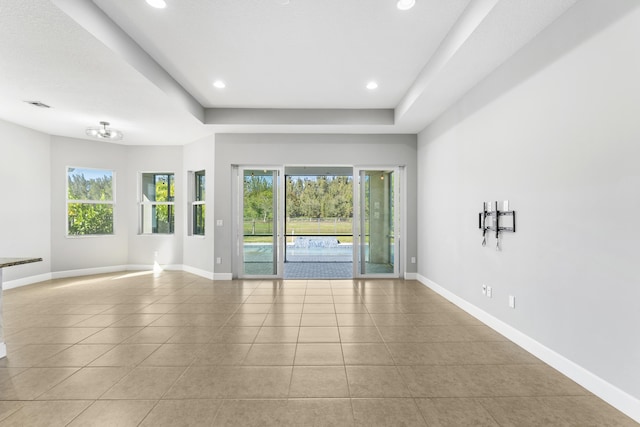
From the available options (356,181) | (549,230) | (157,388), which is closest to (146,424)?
(157,388)

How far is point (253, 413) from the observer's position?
2.01 m

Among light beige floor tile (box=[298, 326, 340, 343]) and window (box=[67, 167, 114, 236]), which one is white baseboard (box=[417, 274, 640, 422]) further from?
window (box=[67, 167, 114, 236])

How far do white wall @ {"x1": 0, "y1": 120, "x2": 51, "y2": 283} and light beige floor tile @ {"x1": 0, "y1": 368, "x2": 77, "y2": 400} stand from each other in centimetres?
400

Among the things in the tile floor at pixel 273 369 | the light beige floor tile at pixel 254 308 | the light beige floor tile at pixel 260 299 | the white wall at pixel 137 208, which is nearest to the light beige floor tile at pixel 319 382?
the tile floor at pixel 273 369


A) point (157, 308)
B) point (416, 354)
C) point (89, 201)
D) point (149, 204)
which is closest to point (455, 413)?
point (416, 354)

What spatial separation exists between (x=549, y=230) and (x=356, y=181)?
146 inches

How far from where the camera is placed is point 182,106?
15.0 ft

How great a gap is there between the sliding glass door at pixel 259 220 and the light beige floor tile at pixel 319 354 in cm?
322

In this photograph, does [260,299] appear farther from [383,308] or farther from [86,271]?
[86,271]

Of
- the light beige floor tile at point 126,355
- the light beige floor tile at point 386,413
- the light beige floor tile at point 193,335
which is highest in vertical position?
the light beige floor tile at point 126,355


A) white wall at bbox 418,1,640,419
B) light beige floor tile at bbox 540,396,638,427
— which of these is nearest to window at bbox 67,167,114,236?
white wall at bbox 418,1,640,419

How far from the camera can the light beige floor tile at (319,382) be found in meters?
2.24

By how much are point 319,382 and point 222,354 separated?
1.00m

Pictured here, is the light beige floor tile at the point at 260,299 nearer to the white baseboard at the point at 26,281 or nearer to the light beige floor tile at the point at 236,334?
the light beige floor tile at the point at 236,334
